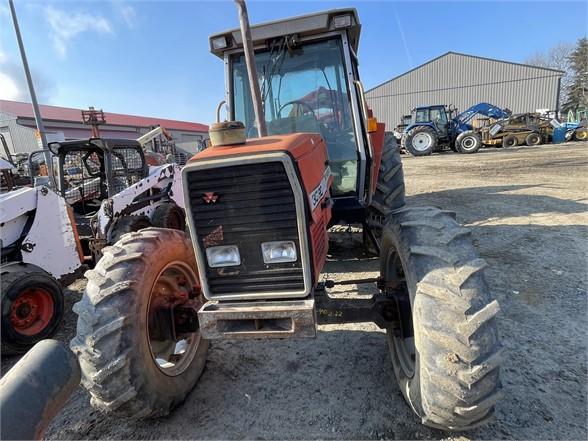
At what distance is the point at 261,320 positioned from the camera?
6.44 ft

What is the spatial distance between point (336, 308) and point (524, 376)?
4.38ft

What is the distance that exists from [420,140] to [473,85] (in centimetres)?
1641

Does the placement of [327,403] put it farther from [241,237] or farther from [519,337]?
[519,337]

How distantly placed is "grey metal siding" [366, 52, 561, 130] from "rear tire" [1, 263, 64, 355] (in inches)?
1305

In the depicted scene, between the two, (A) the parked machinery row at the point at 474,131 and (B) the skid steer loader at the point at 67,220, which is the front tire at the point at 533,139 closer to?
(A) the parked machinery row at the point at 474,131

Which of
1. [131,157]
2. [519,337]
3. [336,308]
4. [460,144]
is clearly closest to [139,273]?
[336,308]

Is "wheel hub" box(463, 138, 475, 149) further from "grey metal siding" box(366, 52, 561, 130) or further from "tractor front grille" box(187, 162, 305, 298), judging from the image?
"tractor front grille" box(187, 162, 305, 298)

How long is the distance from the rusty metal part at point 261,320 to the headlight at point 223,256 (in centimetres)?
24

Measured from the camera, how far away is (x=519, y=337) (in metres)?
2.77

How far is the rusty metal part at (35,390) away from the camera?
1.05m

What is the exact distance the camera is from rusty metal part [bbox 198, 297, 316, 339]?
187 cm

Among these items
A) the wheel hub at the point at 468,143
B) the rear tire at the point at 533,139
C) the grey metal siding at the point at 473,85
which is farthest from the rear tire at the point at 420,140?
the grey metal siding at the point at 473,85

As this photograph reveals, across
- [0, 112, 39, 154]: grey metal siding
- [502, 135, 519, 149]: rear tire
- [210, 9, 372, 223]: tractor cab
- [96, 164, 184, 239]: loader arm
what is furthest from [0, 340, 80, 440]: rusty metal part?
[0, 112, 39, 154]: grey metal siding

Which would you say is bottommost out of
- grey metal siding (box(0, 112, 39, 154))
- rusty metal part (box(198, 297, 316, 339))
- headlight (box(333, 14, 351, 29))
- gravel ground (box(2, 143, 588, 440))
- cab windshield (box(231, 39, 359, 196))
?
gravel ground (box(2, 143, 588, 440))
